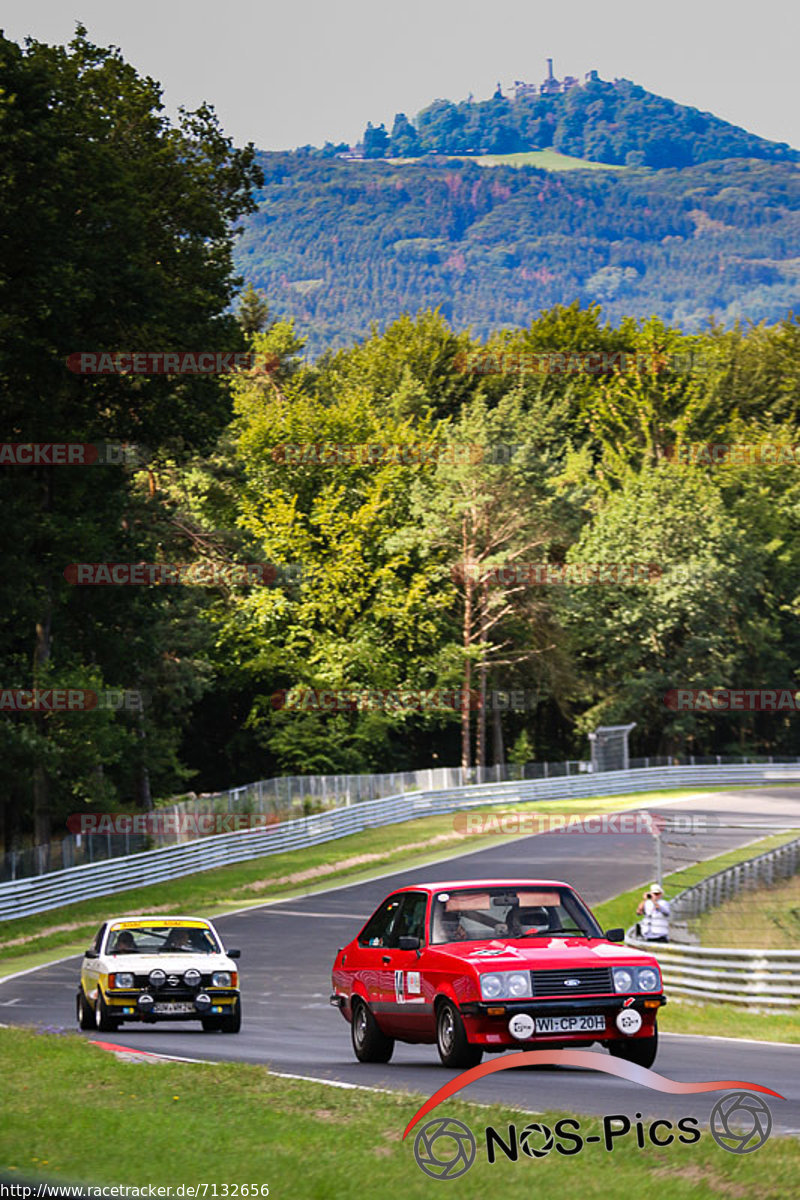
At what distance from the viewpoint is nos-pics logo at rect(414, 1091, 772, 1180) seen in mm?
8734

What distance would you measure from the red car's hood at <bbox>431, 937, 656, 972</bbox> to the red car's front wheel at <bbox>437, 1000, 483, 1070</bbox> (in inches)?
17.0

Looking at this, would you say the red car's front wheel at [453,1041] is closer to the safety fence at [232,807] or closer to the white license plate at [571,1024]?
the white license plate at [571,1024]

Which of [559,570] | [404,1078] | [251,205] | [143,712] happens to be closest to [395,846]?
[143,712]

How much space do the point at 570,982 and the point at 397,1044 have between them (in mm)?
5716

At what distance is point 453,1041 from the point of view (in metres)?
12.4

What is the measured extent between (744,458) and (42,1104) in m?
81.9

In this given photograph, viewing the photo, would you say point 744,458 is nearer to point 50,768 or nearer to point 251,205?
point 251,205

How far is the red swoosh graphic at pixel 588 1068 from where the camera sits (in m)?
9.98

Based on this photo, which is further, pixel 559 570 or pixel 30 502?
pixel 559 570

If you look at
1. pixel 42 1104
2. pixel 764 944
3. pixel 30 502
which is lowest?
pixel 764 944

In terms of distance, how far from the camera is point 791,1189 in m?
7.80

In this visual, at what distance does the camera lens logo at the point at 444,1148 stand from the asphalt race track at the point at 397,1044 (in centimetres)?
83

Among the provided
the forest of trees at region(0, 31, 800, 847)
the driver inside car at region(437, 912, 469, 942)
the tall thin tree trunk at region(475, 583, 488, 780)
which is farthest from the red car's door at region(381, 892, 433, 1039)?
the tall thin tree trunk at region(475, 583, 488, 780)

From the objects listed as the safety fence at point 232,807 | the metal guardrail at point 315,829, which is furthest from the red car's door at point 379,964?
the safety fence at point 232,807
